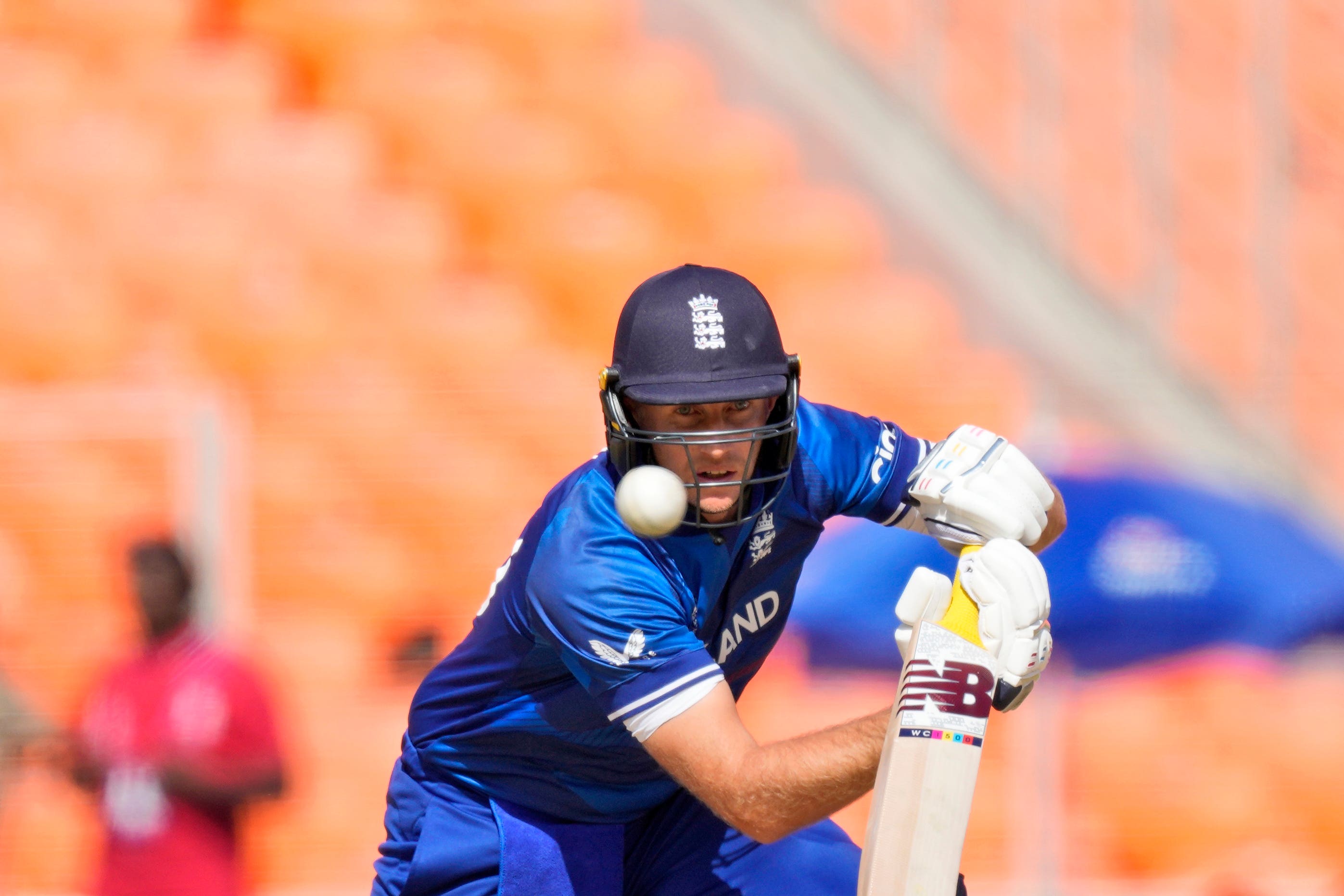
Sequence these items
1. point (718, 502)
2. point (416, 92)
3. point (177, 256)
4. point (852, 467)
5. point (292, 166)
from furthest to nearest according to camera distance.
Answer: point (416, 92)
point (292, 166)
point (177, 256)
point (852, 467)
point (718, 502)

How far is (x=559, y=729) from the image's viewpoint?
2.97 m

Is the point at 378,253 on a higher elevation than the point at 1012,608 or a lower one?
lower

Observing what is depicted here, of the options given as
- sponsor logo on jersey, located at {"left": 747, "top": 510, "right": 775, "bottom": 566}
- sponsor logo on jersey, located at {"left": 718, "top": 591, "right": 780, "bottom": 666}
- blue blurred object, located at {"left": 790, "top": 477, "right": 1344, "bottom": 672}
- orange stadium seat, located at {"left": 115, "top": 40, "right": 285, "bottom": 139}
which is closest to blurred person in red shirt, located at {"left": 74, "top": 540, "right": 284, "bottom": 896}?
blue blurred object, located at {"left": 790, "top": 477, "right": 1344, "bottom": 672}

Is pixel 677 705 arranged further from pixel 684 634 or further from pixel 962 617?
pixel 962 617

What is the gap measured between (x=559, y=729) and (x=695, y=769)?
41 centimetres


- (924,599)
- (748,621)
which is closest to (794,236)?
(748,621)

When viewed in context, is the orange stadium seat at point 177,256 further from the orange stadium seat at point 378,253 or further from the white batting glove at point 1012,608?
the white batting glove at point 1012,608

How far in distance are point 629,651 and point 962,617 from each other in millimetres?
512

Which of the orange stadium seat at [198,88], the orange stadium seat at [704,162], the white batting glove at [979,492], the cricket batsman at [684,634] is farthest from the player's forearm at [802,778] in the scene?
the orange stadium seat at [198,88]

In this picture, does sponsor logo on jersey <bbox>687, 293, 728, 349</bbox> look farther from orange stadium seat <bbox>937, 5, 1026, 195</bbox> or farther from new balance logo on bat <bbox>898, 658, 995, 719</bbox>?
orange stadium seat <bbox>937, 5, 1026, 195</bbox>

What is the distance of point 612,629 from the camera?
8.73 feet

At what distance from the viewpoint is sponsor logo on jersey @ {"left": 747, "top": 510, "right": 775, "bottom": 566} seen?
9.66ft

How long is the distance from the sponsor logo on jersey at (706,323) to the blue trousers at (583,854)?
93 centimetres

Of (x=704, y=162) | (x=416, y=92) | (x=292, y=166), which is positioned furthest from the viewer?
(x=704, y=162)
